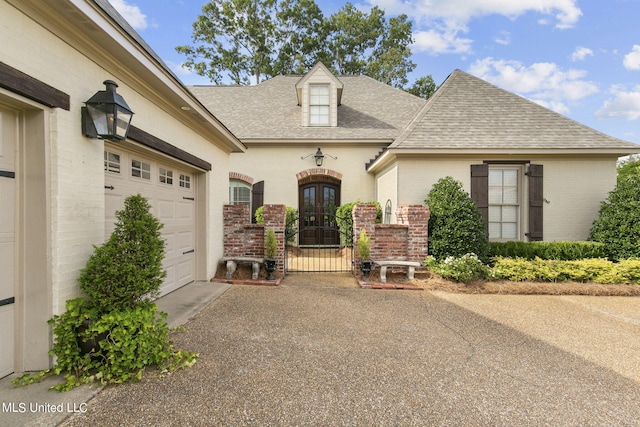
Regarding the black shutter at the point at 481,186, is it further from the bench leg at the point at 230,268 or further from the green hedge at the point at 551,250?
the bench leg at the point at 230,268

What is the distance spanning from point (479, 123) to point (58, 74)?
25.6 ft

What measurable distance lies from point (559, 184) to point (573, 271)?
7.65 ft

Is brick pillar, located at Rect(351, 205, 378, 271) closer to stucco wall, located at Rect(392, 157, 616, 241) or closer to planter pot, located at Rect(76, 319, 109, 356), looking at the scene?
stucco wall, located at Rect(392, 157, 616, 241)

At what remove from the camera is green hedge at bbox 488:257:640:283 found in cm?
557

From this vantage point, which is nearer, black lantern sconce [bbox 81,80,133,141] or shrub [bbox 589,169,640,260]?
black lantern sconce [bbox 81,80,133,141]

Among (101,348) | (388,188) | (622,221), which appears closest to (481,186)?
(388,188)

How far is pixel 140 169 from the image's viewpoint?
4219 mm

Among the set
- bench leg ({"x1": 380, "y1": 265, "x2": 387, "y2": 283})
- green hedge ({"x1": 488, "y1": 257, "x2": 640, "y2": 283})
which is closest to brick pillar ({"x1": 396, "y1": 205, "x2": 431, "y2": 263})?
bench leg ({"x1": 380, "y1": 265, "x2": 387, "y2": 283})

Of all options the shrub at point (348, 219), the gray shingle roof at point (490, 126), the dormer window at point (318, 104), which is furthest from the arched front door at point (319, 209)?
the gray shingle roof at point (490, 126)

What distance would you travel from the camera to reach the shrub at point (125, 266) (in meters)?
2.60

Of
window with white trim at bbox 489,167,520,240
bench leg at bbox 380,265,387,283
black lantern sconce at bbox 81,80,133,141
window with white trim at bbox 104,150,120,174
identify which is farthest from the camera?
window with white trim at bbox 489,167,520,240

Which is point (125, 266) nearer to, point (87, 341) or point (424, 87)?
point (87, 341)

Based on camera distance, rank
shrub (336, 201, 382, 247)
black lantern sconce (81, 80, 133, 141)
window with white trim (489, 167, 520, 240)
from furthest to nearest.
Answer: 1. shrub (336, 201, 382, 247)
2. window with white trim (489, 167, 520, 240)
3. black lantern sconce (81, 80, 133, 141)

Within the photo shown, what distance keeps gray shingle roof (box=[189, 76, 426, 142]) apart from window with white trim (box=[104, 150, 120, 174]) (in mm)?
5857
